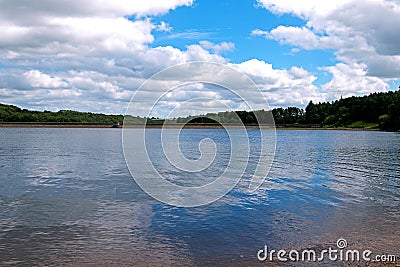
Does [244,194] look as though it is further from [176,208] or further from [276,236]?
[276,236]

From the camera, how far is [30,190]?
27.8m

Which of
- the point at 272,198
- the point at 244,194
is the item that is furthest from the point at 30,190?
the point at 272,198

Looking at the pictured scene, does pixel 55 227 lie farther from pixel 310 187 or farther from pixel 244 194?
A: pixel 310 187

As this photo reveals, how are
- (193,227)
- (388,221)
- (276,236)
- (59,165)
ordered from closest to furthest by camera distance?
(276,236), (193,227), (388,221), (59,165)

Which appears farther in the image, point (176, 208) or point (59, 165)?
point (59, 165)

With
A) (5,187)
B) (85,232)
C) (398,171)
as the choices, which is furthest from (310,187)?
(5,187)

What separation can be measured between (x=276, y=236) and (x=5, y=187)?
20.7 m

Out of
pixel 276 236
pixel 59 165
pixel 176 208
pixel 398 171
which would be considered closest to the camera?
pixel 276 236

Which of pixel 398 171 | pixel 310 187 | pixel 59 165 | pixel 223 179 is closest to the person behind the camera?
pixel 310 187

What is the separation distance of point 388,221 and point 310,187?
11.3m

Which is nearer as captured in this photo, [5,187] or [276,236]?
[276,236]

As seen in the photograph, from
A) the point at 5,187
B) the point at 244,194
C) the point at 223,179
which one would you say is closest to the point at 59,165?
the point at 5,187

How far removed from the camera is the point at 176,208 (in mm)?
22719

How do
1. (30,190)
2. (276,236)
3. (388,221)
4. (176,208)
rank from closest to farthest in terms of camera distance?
1. (276,236)
2. (388,221)
3. (176,208)
4. (30,190)
